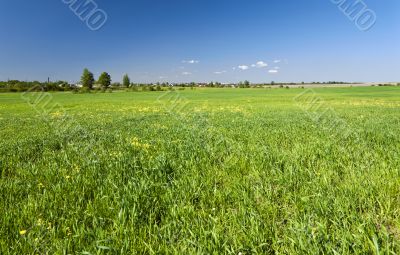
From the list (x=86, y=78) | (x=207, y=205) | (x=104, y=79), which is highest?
(x=86, y=78)

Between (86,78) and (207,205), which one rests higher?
(86,78)

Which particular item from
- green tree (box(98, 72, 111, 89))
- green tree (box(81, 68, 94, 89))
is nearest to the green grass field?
green tree (box(81, 68, 94, 89))

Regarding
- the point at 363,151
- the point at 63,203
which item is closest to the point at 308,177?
the point at 363,151

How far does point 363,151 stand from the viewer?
6.61 metres

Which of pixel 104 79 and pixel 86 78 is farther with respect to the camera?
pixel 104 79

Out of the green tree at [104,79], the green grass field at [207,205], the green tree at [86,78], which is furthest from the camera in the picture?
the green tree at [104,79]

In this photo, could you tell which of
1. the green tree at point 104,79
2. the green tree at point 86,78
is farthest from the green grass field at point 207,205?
the green tree at point 104,79

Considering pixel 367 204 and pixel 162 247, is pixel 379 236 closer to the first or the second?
pixel 367 204

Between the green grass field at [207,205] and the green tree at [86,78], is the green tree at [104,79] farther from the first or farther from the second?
the green grass field at [207,205]

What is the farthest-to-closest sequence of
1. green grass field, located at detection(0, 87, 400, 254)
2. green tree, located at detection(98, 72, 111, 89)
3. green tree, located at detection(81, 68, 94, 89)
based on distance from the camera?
1. green tree, located at detection(98, 72, 111, 89)
2. green tree, located at detection(81, 68, 94, 89)
3. green grass field, located at detection(0, 87, 400, 254)

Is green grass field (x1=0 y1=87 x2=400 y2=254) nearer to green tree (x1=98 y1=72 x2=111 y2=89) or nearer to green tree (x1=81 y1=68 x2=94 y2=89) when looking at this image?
green tree (x1=81 y1=68 x2=94 y2=89)

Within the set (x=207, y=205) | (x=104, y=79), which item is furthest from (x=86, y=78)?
(x=207, y=205)

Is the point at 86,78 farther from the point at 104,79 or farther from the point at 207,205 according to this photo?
the point at 207,205

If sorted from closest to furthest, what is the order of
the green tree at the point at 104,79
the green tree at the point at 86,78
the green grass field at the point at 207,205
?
the green grass field at the point at 207,205 → the green tree at the point at 86,78 → the green tree at the point at 104,79
